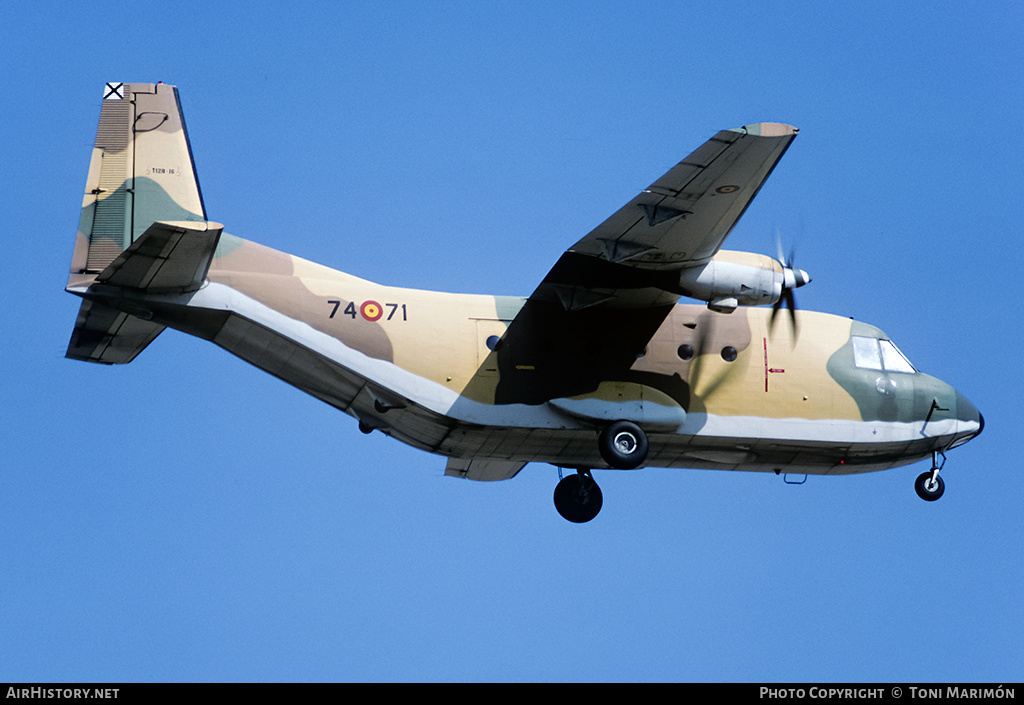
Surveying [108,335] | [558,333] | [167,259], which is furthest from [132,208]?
[558,333]

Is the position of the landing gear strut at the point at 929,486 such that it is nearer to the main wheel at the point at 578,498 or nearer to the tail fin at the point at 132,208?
A: the main wheel at the point at 578,498

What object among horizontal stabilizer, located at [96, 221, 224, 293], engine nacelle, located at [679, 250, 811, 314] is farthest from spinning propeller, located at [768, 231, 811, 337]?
horizontal stabilizer, located at [96, 221, 224, 293]

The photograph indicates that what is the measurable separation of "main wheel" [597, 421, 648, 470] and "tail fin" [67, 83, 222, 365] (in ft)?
21.3

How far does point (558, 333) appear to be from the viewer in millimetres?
20156

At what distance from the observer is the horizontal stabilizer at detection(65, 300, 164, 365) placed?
19266 millimetres

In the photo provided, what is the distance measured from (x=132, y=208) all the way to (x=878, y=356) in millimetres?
12346

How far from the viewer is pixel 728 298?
64.2 feet

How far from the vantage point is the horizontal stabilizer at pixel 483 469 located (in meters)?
23.1

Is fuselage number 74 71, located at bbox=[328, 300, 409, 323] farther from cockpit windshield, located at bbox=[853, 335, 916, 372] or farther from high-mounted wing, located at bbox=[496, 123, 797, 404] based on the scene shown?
cockpit windshield, located at bbox=[853, 335, 916, 372]

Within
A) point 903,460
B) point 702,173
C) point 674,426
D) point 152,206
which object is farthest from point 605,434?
point 152,206

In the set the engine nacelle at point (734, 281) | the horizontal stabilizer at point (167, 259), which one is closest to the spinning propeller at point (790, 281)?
the engine nacelle at point (734, 281)

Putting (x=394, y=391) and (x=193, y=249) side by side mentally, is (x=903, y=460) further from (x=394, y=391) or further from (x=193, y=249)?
(x=193, y=249)

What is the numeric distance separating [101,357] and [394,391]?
4.81 m
